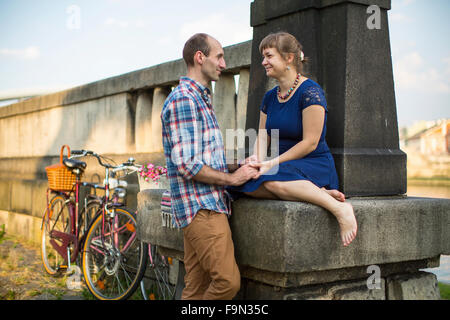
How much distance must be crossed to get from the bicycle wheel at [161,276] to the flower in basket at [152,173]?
72 cm

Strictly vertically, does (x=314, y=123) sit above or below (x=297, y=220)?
above

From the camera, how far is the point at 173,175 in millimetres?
2861

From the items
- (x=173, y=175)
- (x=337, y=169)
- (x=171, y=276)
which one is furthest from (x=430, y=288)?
(x=171, y=276)

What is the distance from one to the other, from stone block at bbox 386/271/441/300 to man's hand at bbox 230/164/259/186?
1.12m

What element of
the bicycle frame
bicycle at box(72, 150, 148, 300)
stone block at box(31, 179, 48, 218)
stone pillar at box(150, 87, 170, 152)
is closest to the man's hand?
bicycle at box(72, 150, 148, 300)

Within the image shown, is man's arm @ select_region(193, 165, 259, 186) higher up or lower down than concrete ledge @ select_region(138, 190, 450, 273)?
higher up

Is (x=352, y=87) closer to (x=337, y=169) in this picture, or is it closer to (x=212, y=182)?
(x=337, y=169)

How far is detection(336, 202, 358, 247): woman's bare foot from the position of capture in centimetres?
278

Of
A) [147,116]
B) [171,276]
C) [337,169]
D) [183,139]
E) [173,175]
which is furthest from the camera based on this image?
[147,116]

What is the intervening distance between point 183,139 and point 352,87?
1.21 m

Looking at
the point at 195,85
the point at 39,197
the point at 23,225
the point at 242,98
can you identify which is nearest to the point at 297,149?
the point at 195,85

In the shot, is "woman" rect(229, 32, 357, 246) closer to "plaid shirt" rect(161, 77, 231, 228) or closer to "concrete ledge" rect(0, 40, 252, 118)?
"plaid shirt" rect(161, 77, 231, 228)

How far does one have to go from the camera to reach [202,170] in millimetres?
2701

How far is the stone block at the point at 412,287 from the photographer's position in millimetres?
3227
